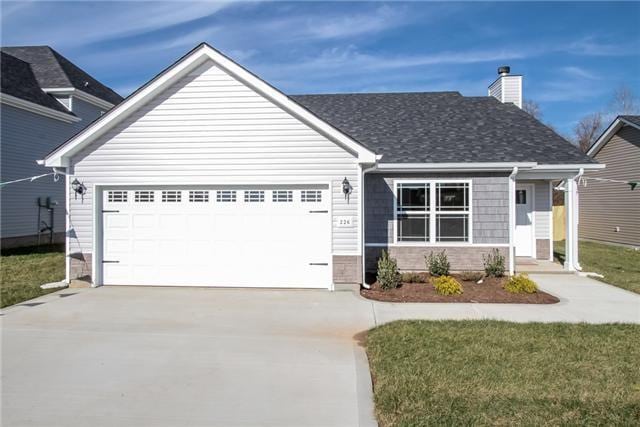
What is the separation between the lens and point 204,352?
19.6ft

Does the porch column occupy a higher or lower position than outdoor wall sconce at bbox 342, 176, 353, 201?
lower

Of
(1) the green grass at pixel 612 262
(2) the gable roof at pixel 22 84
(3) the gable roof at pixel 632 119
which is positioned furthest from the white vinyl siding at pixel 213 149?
(3) the gable roof at pixel 632 119

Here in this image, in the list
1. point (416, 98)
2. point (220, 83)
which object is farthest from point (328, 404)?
point (416, 98)

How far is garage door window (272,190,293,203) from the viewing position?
1041cm

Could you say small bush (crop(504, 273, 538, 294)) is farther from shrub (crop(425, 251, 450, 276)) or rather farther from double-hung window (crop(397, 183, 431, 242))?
double-hung window (crop(397, 183, 431, 242))

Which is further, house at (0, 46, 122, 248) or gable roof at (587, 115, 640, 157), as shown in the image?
gable roof at (587, 115, 640, 157)

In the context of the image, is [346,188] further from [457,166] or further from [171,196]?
[171,196]

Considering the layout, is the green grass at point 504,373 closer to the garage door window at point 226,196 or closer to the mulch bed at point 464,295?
the mulch bed at point 464,295

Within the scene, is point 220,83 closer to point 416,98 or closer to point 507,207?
point 507,207

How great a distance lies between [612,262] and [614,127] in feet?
28.1

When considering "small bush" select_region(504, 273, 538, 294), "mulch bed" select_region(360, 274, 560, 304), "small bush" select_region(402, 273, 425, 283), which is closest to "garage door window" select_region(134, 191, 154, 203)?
"mulch bed" select_region(360, 274, 560, 304)

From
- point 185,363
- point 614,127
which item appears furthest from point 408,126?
point 614,127

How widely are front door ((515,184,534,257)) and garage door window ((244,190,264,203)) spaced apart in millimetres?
8386

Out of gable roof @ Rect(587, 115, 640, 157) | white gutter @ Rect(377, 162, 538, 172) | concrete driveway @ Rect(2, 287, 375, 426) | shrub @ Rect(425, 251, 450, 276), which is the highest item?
gable roof @ Rect(587, 115, 640, 157)
